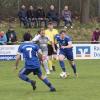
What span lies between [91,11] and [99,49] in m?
14.6

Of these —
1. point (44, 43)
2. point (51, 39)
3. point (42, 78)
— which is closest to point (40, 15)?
point (51, 39)

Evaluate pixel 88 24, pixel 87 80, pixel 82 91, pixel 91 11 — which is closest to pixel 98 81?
pixel 87 80

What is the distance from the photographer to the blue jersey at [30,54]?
1585 centimetres

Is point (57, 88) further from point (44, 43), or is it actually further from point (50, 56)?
point (50, 56)

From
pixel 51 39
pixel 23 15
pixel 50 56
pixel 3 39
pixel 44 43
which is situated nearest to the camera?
pixel 44 43

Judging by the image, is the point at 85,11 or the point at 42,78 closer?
the point at 42,78

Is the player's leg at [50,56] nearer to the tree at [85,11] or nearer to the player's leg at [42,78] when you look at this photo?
the player's leg at [42,78]

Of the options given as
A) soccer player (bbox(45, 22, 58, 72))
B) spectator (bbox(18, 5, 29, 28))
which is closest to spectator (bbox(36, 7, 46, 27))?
spectator (bbox(18, 5, 29, 28))

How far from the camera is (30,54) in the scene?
15883 mm

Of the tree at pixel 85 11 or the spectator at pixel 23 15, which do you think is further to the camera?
the tree at pixel 85 11

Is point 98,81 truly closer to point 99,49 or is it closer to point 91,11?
A: point 99,49

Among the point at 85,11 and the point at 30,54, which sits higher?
the point at 30,54

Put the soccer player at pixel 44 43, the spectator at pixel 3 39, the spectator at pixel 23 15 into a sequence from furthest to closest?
the spectator at pixel 23 15 → the spectator at pixel 3 39 → the soccer player at pixel 44 43

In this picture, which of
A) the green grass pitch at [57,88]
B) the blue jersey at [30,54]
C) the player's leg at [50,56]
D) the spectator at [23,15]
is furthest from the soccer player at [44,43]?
the spectator at [23,15]
